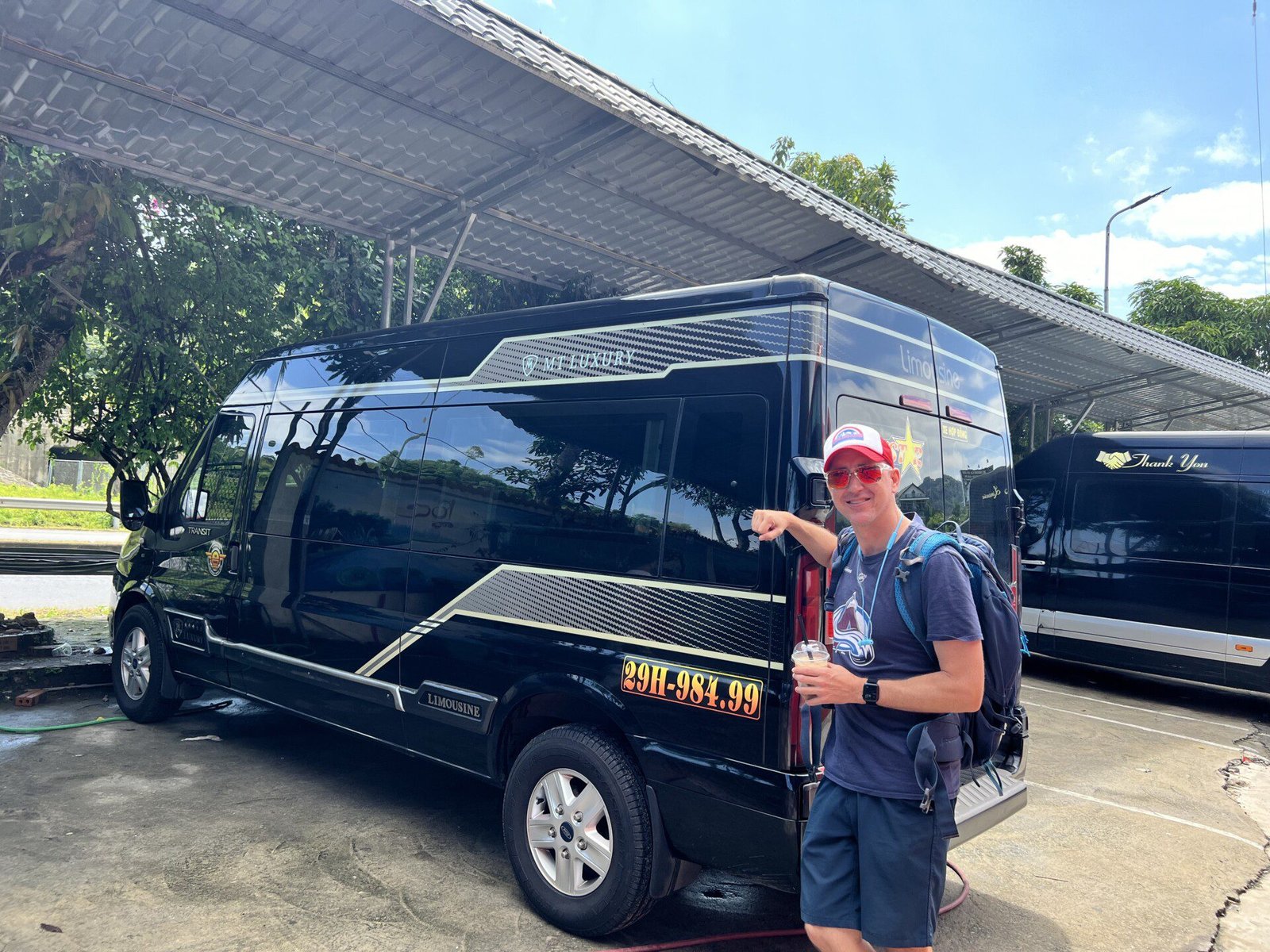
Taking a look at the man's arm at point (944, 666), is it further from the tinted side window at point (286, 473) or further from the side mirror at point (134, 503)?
the side mirror at point (134, 503)

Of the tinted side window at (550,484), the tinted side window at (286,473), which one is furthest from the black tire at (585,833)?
the tinted side window at (286,473)

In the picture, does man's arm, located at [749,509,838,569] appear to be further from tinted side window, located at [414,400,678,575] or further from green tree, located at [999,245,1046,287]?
green tree, located at [999,245,1046,287]

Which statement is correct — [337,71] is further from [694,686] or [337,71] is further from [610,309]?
[694,686]

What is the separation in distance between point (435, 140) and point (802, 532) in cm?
433

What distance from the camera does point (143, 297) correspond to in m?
8.23

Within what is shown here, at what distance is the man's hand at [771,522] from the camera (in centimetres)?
293

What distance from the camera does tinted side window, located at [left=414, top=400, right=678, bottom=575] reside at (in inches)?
139

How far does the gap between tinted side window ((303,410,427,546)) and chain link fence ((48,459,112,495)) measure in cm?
3665

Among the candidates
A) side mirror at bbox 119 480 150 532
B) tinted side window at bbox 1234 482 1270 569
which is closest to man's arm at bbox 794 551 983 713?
side mirror at bbox 119 480 150 532

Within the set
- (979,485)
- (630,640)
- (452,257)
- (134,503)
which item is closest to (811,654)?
(630,640)

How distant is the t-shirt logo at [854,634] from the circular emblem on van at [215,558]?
13.7 feet

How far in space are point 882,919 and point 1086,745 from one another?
5.74 m

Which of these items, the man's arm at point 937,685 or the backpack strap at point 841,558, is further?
the backpack strap at point 841,558

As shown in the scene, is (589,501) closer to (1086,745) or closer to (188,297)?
(1086,745)
